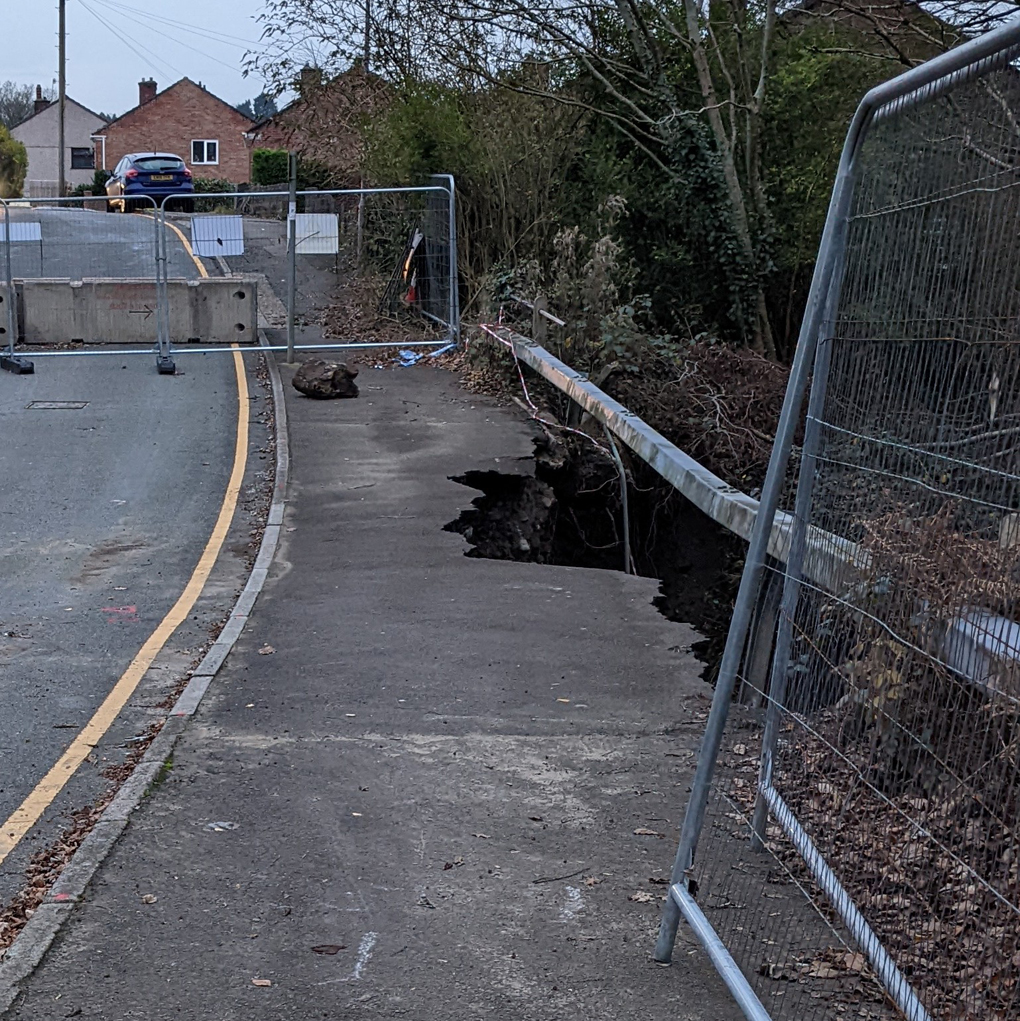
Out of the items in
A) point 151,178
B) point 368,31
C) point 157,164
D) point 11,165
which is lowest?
point 151,178

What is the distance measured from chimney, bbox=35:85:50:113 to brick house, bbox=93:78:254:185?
24712 millimetres

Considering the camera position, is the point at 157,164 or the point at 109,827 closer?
the point at 109,827

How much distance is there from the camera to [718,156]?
19062 millimetres

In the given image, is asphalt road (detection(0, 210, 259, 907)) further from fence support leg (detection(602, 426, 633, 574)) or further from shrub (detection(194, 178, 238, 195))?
shrub (detection(194, 178, 238, 195))

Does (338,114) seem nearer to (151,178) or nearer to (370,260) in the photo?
(370,260)

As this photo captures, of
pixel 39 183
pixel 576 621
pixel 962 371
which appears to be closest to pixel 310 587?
pixel 576 621

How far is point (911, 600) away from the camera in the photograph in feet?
10.1

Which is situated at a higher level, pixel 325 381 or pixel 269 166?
pixel 269 166

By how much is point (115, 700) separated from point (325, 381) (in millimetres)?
9238

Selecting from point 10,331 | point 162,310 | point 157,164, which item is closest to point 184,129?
point 157,164

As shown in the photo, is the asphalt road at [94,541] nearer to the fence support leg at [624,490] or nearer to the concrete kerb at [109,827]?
the concrete kerb at [109,827]

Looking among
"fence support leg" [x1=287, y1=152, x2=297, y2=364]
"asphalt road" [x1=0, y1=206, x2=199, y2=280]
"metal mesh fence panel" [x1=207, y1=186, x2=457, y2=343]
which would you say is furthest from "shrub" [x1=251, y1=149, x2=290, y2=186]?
"fence support leg" [x1=287, y1=152, x2=297, y2=364]

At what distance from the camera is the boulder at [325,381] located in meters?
15.7

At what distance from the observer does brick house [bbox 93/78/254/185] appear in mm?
79375
